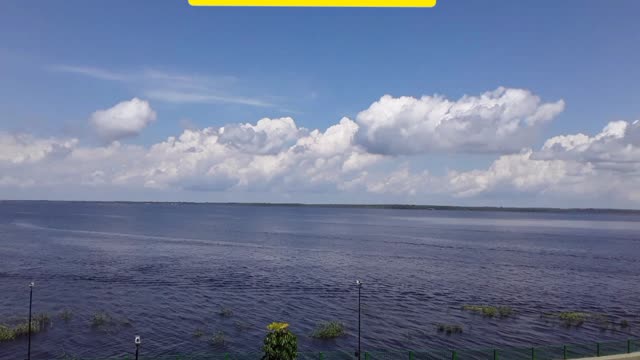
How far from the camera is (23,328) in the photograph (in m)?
50.9

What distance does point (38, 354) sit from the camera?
45.7 m

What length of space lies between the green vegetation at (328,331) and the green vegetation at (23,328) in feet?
98.3

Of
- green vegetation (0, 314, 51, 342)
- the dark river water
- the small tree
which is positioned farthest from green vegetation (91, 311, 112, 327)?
the small tree

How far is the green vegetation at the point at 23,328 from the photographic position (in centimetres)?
4859

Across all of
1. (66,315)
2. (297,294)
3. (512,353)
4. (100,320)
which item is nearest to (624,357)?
(512,353)

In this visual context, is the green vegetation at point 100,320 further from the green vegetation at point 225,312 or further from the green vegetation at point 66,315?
the green vegetation at point 225,312

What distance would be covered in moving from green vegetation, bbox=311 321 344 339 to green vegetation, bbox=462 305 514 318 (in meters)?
21.3

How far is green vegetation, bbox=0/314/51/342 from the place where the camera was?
48.6 metres

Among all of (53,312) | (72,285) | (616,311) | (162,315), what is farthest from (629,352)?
(72,285)

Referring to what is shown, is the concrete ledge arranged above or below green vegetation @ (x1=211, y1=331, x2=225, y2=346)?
above

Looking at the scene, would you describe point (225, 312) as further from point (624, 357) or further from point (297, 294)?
point (624, 357)

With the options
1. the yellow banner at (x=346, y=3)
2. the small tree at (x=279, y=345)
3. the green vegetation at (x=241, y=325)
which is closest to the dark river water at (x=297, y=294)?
the green vegetation at (x=241, y=325)

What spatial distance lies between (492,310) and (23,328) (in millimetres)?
55884

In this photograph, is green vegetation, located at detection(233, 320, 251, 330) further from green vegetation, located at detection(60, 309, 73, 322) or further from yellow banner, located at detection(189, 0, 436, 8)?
yellow banner, located at detection(189, 0, 436, 8)
